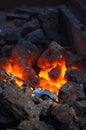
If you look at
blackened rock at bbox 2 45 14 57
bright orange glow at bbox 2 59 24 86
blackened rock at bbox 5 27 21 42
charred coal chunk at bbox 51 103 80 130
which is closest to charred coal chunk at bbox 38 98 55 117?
charred coal chunk at bbox 51 103 80 130

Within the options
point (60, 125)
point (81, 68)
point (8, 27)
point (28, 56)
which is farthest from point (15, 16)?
point (60, 125)

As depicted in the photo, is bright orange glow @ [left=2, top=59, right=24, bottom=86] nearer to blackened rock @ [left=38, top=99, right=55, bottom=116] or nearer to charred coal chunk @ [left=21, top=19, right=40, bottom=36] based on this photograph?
blackened rock @ [left=38, top=99, right=55, bottom=116]

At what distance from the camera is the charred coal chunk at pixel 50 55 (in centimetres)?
492

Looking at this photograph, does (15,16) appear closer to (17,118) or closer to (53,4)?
(53,4)

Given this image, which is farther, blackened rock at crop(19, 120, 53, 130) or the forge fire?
the forge fire

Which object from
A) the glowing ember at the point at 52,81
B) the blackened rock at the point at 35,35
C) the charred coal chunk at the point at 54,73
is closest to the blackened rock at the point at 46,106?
the glowing ember at the point at 52,81

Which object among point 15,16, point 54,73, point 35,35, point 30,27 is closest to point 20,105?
point 54,73

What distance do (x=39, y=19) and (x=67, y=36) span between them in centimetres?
54

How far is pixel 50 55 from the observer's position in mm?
4926

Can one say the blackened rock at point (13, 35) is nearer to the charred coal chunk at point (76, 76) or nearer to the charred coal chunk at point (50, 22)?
the charred coal chunk at point (50, 22)

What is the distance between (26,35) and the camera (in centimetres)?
556

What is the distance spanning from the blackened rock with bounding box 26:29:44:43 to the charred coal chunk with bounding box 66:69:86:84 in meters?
0.97

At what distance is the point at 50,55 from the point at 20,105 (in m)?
1.27

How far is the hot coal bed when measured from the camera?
3834 mm
